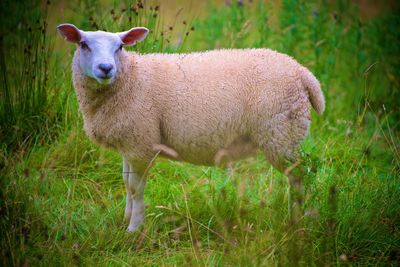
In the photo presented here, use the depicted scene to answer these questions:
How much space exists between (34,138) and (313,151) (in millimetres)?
2291

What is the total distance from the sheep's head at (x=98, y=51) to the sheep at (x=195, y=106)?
0.01 meters

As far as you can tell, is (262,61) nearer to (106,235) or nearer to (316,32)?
(106,235)

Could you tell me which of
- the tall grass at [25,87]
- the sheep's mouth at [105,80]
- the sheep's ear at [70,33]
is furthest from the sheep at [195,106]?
the tall grass at [25,87]

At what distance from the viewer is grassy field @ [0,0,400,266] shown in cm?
289

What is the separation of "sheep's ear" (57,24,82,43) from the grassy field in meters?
0.71

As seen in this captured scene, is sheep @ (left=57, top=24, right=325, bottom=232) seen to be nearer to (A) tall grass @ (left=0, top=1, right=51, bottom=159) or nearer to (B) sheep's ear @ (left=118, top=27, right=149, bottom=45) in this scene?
(B) sheep's ear @ (left=118, top=27, right=149, bottom=45)

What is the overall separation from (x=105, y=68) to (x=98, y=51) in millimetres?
142

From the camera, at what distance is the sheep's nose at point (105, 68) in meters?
3.01

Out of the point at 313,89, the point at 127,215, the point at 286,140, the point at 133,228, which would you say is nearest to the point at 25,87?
the point at 127,215

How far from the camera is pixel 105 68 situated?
9.89 ft

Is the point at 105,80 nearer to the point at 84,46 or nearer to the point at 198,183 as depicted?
the point at 84,46

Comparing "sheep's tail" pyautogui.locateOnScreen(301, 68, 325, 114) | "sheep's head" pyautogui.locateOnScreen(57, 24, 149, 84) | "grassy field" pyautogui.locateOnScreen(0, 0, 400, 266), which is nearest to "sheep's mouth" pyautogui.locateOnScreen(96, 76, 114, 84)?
"sheep's head" pyautogui.locateOnScreen(57, 24, 149, 84)

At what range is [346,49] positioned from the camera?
19.9 feet

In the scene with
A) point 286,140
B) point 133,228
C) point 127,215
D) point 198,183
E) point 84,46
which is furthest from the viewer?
point 198,183
